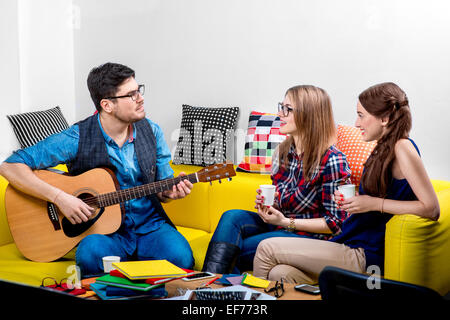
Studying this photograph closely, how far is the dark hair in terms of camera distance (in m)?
2.03

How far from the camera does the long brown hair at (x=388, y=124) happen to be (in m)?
1.61

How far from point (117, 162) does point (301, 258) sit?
89 centimetres

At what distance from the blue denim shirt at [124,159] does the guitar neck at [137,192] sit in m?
0.09

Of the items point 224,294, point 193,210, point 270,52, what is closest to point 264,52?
point 270,52

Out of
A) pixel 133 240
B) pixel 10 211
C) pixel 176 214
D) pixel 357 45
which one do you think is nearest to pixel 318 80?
pixel 357 45

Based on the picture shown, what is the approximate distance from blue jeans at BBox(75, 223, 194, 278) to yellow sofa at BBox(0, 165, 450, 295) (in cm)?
14

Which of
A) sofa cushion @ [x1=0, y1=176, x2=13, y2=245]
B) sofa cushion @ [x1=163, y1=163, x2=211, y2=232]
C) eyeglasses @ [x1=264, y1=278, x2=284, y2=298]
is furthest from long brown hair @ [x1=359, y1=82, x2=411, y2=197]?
sofa cushion @ [x1=0, y1=176, x2=13, y2=245]

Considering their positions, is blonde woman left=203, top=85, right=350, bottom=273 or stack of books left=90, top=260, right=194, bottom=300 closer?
stack of books left=90, top=260, right=194, bottom=300

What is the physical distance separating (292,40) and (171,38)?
34.0 inches

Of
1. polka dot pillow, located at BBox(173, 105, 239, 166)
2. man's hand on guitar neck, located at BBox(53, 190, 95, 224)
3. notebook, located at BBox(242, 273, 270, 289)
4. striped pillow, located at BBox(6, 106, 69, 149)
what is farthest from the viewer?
striped pillow, located at BBox(6, 106, 69, 149)

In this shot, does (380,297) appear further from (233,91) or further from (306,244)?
(233,91)

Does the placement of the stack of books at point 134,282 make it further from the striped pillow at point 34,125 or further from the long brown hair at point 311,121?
the striped pillow at point 34,125

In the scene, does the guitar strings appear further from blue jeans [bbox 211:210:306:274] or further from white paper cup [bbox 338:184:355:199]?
white paper cup [bbox 338:184:355:199]

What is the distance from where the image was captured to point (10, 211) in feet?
6.56
